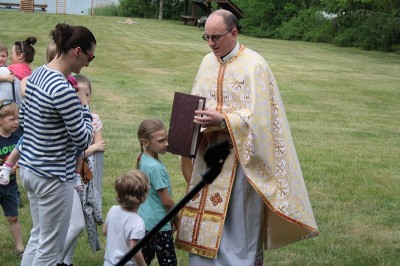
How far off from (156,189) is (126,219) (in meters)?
0.60

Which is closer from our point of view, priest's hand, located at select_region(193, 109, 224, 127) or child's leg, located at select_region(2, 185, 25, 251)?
priest's hand, located at select_region(193, 109, 224, 127)

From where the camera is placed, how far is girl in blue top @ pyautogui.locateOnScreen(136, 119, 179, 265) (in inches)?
221

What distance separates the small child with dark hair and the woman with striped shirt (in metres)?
0.30

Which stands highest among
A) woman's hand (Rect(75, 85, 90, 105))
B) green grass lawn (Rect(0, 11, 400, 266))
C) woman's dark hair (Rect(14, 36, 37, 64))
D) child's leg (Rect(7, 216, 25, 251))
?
woman's hand (Rect(75, 85, 90, 105))

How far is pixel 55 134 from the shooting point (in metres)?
4.76

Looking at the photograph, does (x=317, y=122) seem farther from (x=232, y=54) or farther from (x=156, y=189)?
(x=156, y=189)

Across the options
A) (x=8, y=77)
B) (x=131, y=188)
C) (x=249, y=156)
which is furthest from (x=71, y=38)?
(x=8, y=77)

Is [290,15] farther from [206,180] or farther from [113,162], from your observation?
[206,180]

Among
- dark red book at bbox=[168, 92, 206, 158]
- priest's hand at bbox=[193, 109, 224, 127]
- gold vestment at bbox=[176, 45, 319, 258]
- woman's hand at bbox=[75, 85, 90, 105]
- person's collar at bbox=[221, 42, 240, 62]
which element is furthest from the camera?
person's collar at bbox=[221, 42, 240, 62]

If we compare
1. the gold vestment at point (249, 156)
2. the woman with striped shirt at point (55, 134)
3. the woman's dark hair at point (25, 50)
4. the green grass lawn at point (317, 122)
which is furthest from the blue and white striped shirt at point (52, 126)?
the woman's dark hair at point (25, 50)

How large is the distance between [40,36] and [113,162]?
2396 centimetres

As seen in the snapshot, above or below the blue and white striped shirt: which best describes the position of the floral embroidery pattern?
below

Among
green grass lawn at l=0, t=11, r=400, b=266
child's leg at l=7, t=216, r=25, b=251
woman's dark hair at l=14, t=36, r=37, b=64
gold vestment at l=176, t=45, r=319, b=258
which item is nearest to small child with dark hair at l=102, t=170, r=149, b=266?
gold vestment at l=176, t=45, r=319, b=258

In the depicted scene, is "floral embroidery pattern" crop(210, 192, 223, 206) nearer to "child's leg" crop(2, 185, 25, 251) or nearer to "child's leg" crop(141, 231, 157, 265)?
"child's leg" crop(141, 231, 157, 265)
